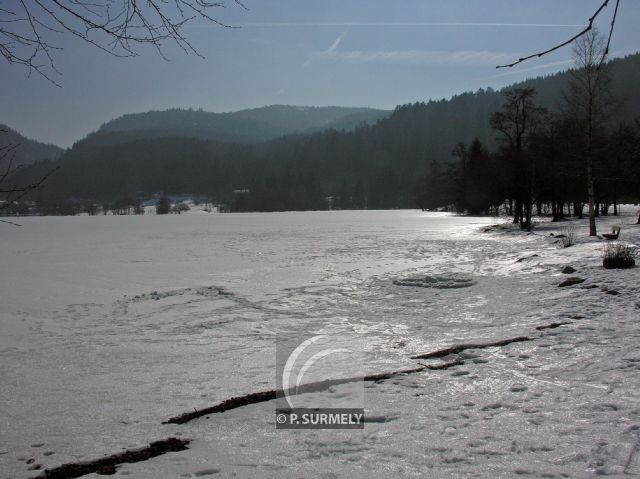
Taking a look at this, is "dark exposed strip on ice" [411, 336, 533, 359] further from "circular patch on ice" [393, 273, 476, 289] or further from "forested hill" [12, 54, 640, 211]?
"forested hill" [12, 54, 640, 211]

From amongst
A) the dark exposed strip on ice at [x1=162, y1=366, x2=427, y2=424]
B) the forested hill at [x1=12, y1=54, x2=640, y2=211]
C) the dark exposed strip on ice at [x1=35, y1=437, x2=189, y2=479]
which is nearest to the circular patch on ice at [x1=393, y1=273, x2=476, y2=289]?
the dark exposed strip on ice at [x1=162, y1=366, x2=427, y2=424]

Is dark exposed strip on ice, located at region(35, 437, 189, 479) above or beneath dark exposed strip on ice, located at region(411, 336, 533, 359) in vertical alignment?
beneath

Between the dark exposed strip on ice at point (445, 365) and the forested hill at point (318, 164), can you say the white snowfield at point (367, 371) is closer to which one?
the dark exposed strip on ice at point (445, 365)

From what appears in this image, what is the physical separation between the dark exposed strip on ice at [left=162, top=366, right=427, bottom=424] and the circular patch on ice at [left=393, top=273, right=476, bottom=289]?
21.8 ft

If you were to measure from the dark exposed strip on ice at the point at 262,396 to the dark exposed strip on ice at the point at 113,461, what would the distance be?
0.50m

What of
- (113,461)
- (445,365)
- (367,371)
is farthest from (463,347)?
(113,461)

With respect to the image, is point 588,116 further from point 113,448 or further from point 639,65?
point 639,65

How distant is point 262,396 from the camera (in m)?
4.50

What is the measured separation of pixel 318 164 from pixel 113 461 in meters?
178

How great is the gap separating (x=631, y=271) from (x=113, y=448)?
415 inches

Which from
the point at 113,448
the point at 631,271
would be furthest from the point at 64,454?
the point at 631,271

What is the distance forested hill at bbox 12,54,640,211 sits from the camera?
481 feet

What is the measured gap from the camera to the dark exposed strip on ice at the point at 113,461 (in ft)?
10.5

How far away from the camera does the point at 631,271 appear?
379 inches
